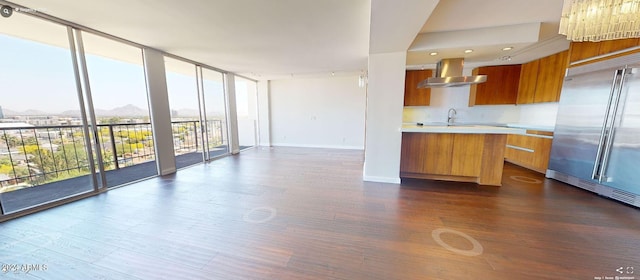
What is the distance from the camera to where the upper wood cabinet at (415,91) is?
4.61 meters

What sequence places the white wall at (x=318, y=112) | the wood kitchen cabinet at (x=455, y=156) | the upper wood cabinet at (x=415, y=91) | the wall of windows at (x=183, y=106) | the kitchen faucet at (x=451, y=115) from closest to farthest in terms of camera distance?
the wood kitchen cabinet at (x=455, y=156), the wall of windows at (x=183, y=106), the upper wood cabinet at (x=415, y=91), the kitchen faucet at (x=451, y=115), the white wall at (x=318, y=112)

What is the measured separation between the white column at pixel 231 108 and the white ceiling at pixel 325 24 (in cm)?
163

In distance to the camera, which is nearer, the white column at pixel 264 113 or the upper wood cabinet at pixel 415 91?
the upper wood cabinet at pixel 415 91

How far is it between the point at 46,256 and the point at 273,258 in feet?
6.19

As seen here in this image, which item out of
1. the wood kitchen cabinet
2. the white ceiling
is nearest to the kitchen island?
the wood kitchen cabinet

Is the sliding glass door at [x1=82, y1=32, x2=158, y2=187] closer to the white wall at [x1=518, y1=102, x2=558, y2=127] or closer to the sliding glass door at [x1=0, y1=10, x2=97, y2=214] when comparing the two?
the sliding glass door at [x1=0, y1=10, x2=97, y2=214]

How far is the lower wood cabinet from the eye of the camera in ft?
11.6

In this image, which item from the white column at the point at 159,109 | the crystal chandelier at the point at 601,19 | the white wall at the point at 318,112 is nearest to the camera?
the crystal chandelier at the point at 601,19

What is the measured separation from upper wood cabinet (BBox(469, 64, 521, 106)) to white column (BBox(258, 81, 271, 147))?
582 centimetres

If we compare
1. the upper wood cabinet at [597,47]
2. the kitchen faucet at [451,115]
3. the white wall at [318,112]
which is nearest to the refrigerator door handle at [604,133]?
the upper wood cabinet at [597,47]

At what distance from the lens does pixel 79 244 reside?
175 centimetres

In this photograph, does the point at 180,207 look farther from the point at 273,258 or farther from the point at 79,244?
the point at 273,258

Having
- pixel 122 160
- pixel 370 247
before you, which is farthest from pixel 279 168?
pixel 122 160

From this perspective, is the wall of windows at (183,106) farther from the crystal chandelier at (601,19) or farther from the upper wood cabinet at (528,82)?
the upper wood cabinet at (528,82)
